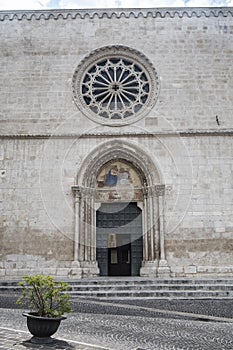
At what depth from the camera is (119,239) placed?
13047mm

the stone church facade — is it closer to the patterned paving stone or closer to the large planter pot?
the patterned paving stone

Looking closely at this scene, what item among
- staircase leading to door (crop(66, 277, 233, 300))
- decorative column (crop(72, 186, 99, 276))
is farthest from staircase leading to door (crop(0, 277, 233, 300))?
decorative column (crop(72, 186, 99, 276))

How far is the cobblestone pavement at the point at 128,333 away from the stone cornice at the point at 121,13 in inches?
456

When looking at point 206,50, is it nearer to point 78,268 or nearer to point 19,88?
point 19,88

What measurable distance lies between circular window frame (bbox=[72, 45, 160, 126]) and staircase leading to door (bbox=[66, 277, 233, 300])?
5.96 meters

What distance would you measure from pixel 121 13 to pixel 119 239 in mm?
8646

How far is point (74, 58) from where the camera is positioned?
45.2 ft

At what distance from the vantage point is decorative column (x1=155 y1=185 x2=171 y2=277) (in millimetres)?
11633

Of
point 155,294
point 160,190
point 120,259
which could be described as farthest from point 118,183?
point 155,294

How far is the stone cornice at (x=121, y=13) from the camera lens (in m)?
14.2

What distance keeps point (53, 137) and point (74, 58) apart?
3.25 meters

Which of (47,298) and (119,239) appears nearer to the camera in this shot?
(47,298)

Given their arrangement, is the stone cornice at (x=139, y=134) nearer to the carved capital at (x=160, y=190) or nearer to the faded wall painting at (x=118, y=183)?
the faded wall painting at (x=118, y=183)

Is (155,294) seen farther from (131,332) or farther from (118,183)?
(118,183)
